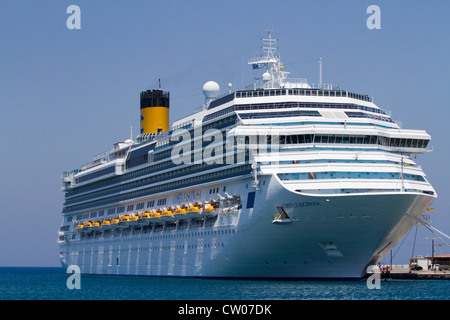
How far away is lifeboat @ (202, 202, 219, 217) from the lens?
5527 centimetres

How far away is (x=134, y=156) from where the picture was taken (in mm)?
73312

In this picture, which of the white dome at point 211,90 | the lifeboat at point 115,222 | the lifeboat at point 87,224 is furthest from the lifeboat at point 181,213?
the lifeboat at point 87,224

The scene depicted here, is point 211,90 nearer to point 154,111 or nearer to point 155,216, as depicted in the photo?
point 155,216

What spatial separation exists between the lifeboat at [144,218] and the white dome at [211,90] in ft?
36.8

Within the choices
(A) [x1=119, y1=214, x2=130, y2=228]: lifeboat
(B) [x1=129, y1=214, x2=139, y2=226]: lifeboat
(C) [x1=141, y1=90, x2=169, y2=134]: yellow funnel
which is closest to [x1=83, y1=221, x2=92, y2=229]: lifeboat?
(A) [x1=119, y1=214, x2=130, y2=228]: lifeboat

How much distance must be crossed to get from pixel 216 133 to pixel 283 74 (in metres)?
8.16

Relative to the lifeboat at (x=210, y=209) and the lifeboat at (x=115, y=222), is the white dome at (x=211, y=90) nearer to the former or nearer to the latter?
the lifeboat at (x=210, y=209)

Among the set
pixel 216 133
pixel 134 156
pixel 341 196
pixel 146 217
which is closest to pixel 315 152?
pixel 341 196

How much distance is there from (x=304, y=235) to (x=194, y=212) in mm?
12517

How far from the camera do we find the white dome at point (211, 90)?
213 ft

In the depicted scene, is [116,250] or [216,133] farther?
[116,250]

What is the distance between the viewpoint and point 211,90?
64812 millimetres
